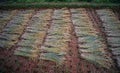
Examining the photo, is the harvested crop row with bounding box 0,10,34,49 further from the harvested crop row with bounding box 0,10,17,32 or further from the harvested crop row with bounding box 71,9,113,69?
the harvested crop row with bounding box 71,9,113,69

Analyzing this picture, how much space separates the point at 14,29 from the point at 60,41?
1.23 m

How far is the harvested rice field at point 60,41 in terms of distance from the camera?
11.0 feet

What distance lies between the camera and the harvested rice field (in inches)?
132

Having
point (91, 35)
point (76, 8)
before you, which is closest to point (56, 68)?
point (91, 35)

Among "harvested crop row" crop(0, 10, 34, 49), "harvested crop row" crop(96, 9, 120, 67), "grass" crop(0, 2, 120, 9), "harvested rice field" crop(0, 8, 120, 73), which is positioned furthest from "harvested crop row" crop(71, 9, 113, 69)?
"harvested crop row" crop(0, 10, 34, 49)

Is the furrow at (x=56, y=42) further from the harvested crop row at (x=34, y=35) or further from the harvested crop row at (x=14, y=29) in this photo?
the harvested crop row at (x=14, y=29)

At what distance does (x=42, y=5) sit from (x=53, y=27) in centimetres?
142

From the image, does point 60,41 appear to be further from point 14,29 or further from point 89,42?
point 14,29

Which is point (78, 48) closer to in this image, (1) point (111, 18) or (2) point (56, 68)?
(2) point (56, 68)

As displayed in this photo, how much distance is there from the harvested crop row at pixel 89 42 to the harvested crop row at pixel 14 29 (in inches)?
46.8

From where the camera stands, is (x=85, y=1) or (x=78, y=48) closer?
(x=78, y=48)

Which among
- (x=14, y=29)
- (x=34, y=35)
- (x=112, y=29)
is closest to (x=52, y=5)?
(x=14, y=29)

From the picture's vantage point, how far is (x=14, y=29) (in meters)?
4.69

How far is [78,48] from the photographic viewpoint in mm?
3785
